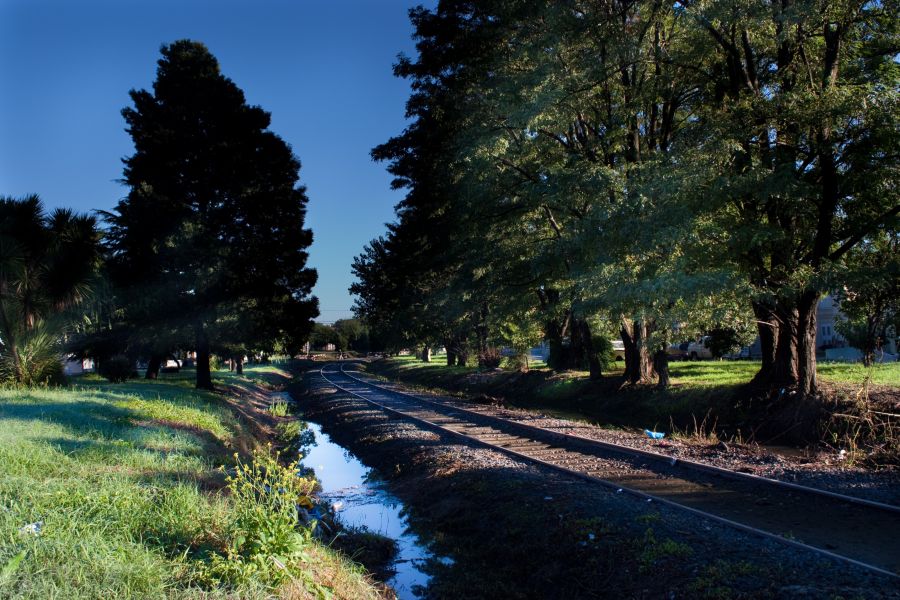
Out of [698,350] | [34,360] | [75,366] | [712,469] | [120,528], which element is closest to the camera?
[120,528]

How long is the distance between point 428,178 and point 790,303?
48.5ft

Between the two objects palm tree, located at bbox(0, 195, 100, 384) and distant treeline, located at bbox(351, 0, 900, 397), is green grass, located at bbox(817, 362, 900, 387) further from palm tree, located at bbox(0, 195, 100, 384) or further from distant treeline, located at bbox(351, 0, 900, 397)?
palm tree, located at bbox(0, 195, 100, 384)

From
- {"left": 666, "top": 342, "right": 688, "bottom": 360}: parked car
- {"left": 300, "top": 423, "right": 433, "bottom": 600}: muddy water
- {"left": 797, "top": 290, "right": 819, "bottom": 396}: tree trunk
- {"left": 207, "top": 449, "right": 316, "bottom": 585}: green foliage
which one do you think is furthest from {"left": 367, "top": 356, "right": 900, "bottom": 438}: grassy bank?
{"left": 666, "top": 342, "right": 688, "bottom": 360}: parked car

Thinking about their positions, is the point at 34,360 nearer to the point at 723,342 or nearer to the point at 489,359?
the point at 489,359

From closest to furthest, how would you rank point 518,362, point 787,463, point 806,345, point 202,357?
point 787,463 → point 806,345 → point 202,357 → point 518,362

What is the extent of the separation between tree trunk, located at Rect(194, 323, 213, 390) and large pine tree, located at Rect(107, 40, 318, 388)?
0.17 feet

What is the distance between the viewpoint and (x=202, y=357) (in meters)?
26.7

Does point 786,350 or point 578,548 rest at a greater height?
point 786,350

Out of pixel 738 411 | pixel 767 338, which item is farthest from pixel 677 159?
pixel 738 411

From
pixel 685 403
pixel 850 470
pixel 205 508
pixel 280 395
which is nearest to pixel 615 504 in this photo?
pixel 850 470

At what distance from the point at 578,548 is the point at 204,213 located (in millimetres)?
22381

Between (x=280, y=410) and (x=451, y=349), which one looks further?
(x=451, y=349)

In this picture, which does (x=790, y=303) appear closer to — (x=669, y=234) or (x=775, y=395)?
(x=775, y=395)

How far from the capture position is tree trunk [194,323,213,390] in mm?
25688
